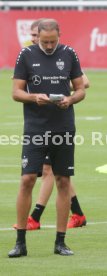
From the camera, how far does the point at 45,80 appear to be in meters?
9.87

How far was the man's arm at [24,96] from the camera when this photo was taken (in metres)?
9.68

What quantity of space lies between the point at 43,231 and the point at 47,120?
1.84 metres

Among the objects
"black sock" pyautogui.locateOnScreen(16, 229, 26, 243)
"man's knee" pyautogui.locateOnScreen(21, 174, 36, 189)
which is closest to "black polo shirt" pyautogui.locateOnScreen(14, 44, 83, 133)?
"man's knee" pyautogui.locateOnScreen(21, 174, 36, 189)

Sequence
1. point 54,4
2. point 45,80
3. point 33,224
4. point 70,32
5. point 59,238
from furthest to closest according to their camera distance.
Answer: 1. point 54,4
2. point 70,32
3. point 33,224
4. point 59,238
5. point 45,80

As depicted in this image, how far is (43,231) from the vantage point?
11383mm

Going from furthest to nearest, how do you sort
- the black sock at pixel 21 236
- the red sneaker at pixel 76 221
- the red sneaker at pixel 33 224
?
the red sneaker at pixel 76 221, the red sneaker at pixel 33 224, the black sock at pixel 21 236

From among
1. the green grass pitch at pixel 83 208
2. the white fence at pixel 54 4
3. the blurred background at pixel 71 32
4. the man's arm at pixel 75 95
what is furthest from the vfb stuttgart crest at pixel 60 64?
the white fence at pixel 54 4

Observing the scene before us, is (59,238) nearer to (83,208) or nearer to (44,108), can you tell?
(44,108)

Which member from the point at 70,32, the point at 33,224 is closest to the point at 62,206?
the point at 33,224

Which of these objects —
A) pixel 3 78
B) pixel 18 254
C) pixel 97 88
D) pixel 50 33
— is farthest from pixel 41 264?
pixel 3 78

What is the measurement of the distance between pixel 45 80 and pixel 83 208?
10.7 ft

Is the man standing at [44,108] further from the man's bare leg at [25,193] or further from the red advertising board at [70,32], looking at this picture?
the red advertising board at [70,32]

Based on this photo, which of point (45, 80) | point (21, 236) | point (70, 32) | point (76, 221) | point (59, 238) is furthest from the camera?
point (70, 32)

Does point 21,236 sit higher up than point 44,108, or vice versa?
point 44,108
